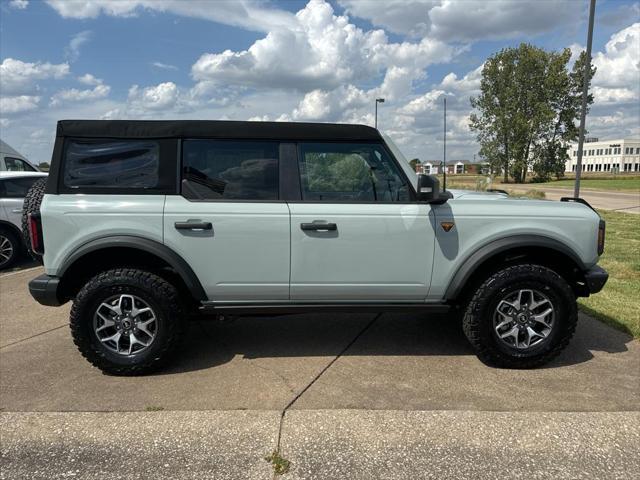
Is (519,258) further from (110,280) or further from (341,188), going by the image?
(110,280)

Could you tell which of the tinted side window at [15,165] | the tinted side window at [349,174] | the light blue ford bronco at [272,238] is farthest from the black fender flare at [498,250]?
the tinted side window at [15,165]

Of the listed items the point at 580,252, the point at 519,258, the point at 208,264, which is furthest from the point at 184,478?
the point at 580,252

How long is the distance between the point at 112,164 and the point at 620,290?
574 centimetres

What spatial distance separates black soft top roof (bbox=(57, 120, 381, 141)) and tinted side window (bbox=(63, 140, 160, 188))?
7cm

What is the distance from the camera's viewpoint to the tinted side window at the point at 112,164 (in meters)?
3.56

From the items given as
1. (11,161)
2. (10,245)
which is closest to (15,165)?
(11,161)

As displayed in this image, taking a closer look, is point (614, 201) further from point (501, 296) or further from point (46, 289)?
point (46, 289)

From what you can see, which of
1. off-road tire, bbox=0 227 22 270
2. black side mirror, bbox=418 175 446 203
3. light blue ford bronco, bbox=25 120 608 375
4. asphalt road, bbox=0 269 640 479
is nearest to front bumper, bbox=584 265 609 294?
light blue ford bronco, bbox=25 120 608 375

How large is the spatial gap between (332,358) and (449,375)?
92cm

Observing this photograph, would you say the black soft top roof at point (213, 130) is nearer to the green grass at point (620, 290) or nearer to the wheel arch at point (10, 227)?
the green grass at point (620, 290)

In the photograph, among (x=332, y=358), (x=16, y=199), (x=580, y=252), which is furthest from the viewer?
(x=16, y=199)

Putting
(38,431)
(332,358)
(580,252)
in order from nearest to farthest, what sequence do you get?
(38,431) → (580,252) → (332,358)

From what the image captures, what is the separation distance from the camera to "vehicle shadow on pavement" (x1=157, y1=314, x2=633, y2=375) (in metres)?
4.07

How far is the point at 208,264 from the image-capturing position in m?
3.57
